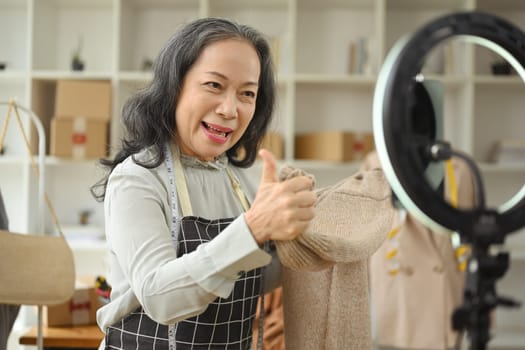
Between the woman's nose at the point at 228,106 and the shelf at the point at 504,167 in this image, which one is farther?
the shelf at the point at 504,167

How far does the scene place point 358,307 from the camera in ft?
4.89

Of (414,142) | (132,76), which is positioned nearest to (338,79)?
(132,76)

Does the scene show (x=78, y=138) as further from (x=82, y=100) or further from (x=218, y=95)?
(x=218, y=95)

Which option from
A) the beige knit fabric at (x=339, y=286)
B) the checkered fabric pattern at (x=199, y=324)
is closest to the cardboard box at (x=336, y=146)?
the beige knit fabric at (x=339, y=286)

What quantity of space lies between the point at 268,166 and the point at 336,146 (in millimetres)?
2775

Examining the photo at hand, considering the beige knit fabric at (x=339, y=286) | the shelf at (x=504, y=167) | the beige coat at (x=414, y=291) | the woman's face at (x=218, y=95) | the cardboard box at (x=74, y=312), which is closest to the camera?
the woman's face at (x=218, y=95)

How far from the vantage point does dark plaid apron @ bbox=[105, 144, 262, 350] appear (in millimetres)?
1303

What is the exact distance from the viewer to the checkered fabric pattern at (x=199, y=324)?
4.29 ft

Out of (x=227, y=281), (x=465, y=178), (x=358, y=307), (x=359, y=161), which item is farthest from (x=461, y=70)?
(x=227, y=281)

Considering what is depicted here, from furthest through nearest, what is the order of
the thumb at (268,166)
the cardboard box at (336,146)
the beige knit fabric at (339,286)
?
the cardboard box at (336,146)
the beige knit fabric at (339,286)
the thumb at (268,166)

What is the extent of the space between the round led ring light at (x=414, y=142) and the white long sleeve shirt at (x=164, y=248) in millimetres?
302

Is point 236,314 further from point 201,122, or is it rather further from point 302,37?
point 302,37

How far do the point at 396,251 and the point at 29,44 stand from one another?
2330mm

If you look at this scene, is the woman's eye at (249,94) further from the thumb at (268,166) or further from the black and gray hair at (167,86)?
the thumb at (268,166)
